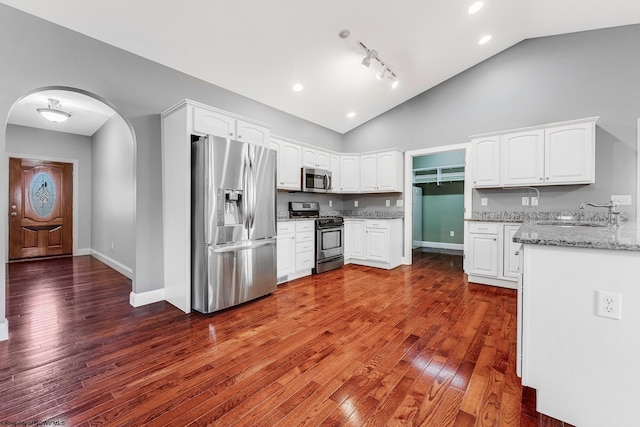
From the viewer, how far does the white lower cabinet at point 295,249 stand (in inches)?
154

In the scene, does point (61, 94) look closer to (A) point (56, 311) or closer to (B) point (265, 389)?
(A) point (56, 311)

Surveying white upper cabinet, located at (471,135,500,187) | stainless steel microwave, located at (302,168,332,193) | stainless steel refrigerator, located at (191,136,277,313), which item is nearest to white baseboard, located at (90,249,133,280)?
stainless steel refrigerator, located at (191,136,277,313)

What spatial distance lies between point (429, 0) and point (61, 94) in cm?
504

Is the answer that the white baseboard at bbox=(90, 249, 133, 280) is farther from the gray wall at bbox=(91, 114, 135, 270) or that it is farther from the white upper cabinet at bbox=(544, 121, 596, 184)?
the white upper cabinet at bbox=(544, 121, 596, 184)

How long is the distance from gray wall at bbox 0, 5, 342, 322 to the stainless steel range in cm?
198

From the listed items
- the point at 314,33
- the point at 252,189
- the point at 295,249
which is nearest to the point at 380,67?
the point at 314,33

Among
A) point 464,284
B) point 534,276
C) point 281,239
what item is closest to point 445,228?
point 464,284

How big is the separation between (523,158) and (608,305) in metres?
3.07

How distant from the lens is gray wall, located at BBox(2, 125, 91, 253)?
5230 millimetres

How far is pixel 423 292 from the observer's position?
3494 mm

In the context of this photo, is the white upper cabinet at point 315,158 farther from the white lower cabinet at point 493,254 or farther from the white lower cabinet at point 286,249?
the white lower cabinet at point 493,254

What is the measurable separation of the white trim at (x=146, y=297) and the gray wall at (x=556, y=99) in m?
4.79

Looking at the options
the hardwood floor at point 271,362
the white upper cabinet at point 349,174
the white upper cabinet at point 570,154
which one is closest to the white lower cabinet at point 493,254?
the hardwood floor at point 271,362

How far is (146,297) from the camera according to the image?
3061 millimetres
